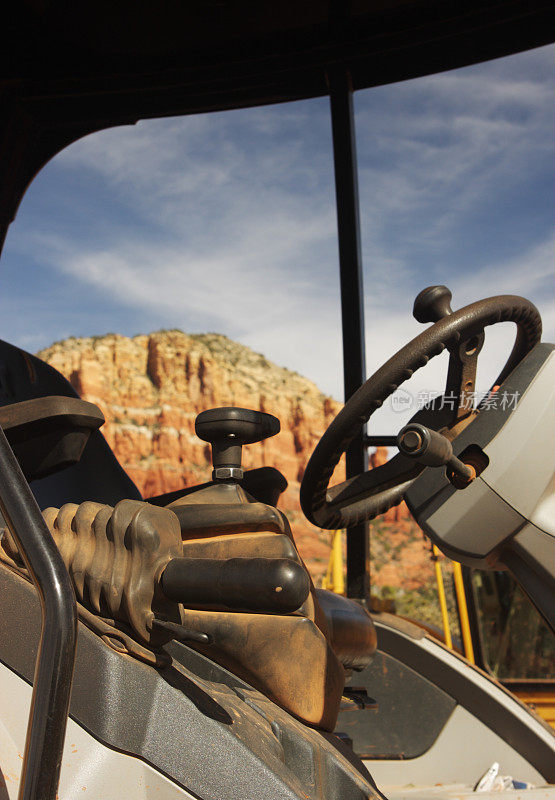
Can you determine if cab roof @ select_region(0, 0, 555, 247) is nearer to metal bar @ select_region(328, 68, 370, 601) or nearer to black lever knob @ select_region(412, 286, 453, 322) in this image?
metal bar @ select_region(328, 68, 370, 601)

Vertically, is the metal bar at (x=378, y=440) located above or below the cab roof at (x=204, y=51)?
below

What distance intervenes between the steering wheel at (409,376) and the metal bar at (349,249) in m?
0.90

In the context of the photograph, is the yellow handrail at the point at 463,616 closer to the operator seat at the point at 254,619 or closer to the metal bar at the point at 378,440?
the metal bar at the point at 378,440

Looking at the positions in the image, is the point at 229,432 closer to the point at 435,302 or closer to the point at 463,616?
the point at 435,302

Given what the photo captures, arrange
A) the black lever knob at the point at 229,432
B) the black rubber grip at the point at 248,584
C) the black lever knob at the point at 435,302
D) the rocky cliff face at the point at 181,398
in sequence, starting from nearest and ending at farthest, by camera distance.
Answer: the black rubber grip at the point at 248,584, the black lever knob at the point at 229,432, the black lever knob at the point at 435,302, the rocky cliff face at the point at 181,398

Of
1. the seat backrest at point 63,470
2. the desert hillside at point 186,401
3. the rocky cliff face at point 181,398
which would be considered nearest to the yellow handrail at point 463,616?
the seat backrest at point 63,470

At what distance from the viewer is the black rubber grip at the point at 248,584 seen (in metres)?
0.90

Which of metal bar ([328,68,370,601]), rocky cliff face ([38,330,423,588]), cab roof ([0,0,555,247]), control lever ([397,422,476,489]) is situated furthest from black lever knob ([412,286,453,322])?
rocky cliff face ([38,330,423,588])

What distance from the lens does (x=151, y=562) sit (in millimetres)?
1049

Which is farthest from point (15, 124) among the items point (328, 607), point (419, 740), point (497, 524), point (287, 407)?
point (287, 407)

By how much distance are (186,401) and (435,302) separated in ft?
145

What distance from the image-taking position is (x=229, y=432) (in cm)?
130

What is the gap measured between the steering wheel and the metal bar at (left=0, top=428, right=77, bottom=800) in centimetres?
70

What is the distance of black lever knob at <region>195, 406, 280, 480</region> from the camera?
1.30m
